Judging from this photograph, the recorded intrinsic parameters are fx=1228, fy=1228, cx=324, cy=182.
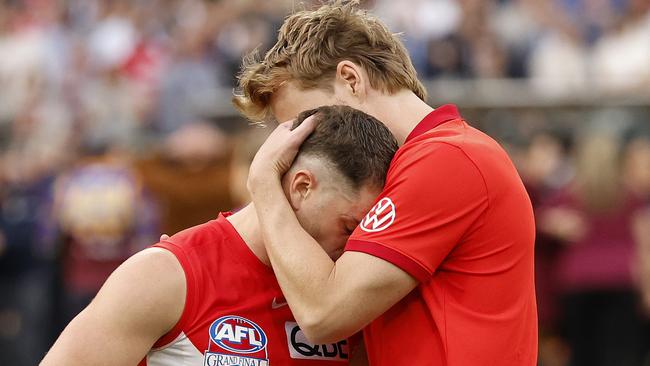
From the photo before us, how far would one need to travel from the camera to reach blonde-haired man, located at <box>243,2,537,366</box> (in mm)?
3652

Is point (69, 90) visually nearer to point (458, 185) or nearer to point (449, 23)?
point (449, 23)

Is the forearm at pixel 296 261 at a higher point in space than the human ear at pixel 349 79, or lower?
lower

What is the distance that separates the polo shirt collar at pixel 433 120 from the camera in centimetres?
399

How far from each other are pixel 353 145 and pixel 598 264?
20.2 ft

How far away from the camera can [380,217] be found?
370 centimetres

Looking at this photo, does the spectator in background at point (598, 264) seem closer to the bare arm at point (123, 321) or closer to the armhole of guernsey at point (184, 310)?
the armhole of guernsey at point (184, 310)

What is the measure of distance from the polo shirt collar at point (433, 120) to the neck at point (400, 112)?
0.04 meters

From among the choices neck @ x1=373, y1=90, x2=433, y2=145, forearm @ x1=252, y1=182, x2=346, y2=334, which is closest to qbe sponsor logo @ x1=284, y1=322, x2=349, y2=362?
forearm @ x1=252, y1=182, x2=346, y2=334

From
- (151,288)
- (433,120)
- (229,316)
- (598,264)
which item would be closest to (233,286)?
(229,316)

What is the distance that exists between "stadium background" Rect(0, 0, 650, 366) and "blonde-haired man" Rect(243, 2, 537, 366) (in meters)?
5.53

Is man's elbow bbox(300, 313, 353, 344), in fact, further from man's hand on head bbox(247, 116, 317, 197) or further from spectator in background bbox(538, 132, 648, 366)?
spectator in background bbox(538, 132, 648, 366)

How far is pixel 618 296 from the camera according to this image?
31.4 feet

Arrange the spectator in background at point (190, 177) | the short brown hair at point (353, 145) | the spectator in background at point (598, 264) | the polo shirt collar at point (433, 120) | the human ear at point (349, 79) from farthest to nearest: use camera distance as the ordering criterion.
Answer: the spectator in background at point (190, 177)
the spectator in background at point (598, 264)
the human ear at point (349, 79)
the polo shirt collar at point (433, 120)
the short brown hair at point (353, 145)

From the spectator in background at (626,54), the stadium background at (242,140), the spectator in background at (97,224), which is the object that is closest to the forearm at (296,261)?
the stadium background at (242,140)
